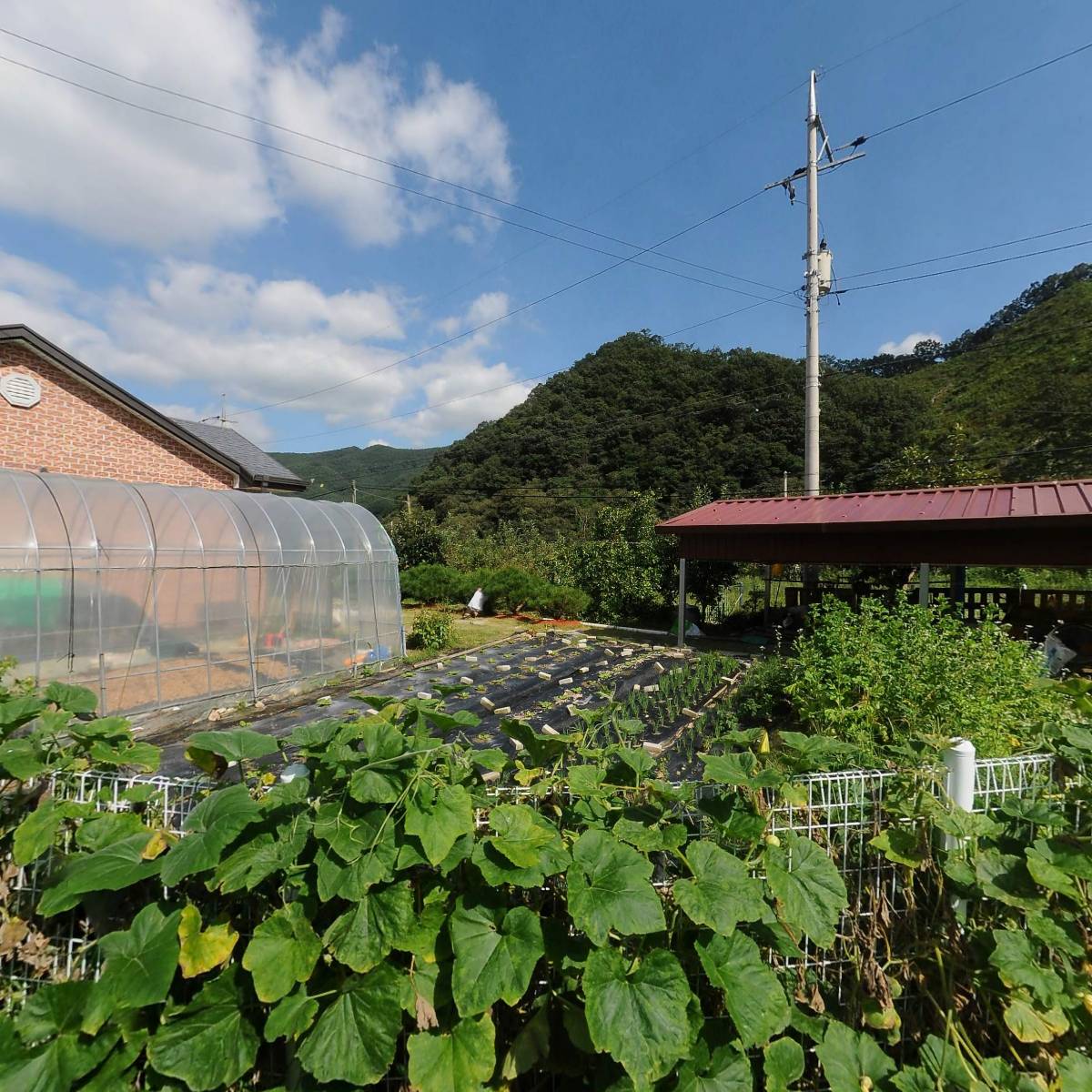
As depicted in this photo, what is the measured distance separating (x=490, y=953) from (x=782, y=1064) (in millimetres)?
778

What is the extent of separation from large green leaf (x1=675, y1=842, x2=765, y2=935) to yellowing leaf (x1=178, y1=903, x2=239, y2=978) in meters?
1.07

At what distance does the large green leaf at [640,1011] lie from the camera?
44.8 inches

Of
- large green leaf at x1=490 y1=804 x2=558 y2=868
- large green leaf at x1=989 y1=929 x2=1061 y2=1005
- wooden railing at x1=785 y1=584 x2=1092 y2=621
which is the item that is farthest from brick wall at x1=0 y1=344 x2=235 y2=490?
wooden railing at x1=785 y1=584 x2=1092 y2=621

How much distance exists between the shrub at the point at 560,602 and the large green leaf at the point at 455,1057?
13340 millimetres

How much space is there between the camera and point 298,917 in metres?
1.31

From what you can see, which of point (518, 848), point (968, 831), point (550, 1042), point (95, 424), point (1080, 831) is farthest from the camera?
point (95, 424)

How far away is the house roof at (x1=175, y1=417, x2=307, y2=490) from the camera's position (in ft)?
42.8

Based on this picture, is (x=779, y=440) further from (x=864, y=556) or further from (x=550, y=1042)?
(x=550, y=1042)

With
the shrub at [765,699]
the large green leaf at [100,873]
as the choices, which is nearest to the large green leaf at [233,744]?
the large green leaf at [100,873]

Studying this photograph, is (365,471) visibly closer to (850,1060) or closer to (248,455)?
(248,455)

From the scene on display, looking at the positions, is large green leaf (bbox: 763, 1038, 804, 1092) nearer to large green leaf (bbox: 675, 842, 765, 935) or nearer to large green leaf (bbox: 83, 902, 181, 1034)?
large green leaf (bbox: 675, 842, 765, 935)

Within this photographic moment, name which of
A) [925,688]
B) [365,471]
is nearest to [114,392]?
[925,688]

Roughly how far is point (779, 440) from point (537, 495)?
12734 mm

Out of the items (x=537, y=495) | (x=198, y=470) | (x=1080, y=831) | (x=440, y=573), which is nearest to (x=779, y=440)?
(x=537, y=495)
